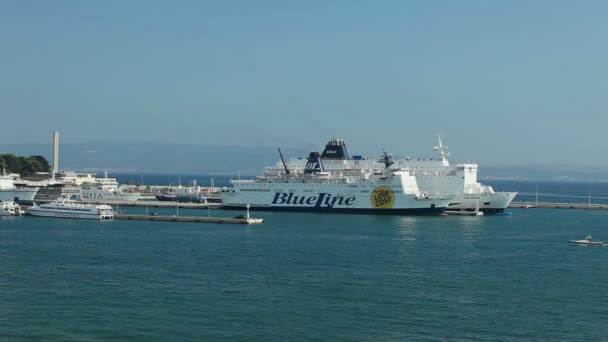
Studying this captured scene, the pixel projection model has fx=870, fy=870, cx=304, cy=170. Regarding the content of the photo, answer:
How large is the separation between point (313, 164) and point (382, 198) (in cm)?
635

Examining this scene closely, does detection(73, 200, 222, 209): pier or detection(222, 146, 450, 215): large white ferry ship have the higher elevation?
detection(222, 146, 450, 215): large white ferry ship

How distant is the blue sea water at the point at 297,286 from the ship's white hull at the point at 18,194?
2245 centimetres

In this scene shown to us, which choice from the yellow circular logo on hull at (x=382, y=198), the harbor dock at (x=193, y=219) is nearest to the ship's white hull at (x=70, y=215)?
the harbor dock at (x=193, y=219)

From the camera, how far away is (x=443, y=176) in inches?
2131

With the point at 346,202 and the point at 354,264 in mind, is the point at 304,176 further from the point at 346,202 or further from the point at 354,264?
the point at 354,264

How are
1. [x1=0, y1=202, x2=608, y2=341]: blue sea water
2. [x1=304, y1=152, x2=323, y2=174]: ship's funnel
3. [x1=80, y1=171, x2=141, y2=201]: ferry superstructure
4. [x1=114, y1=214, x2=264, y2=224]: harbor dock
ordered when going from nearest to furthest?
[x1=0, y1=202, x2=608, y2=341]: blue sea water, [x1=114, y1=214, x2=264, y2=224]: harbor dock, [x1=304, y1=152, x2=323, y2=174]: ship's funnel, [x1=80, y1=171, x2=141, y2=201]: ferry superstructure

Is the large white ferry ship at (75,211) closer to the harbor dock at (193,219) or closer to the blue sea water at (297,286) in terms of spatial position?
the harbor dock at (193,219)

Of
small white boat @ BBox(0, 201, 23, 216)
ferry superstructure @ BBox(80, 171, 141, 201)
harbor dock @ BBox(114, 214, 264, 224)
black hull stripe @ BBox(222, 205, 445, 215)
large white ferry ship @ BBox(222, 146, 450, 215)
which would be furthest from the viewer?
ferry superstructure @ BBox(80, 171, 141, 201)

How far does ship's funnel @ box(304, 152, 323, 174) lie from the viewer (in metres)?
56.6

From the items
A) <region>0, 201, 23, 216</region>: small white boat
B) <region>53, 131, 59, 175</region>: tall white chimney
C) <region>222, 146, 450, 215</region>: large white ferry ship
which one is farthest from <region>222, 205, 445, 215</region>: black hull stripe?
<region>53, 131, 59, 175</region>: tall white chimney

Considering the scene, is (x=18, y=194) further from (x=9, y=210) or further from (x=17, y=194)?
(x=9, y=210)

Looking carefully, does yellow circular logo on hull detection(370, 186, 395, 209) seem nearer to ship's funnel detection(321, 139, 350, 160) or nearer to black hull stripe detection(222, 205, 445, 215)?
black hull stripe detection(222, 205, 445, 215)

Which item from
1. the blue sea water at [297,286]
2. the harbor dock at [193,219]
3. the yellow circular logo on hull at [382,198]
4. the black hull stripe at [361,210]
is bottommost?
the blue sea water at [297,286]

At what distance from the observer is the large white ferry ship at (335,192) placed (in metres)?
52.1
